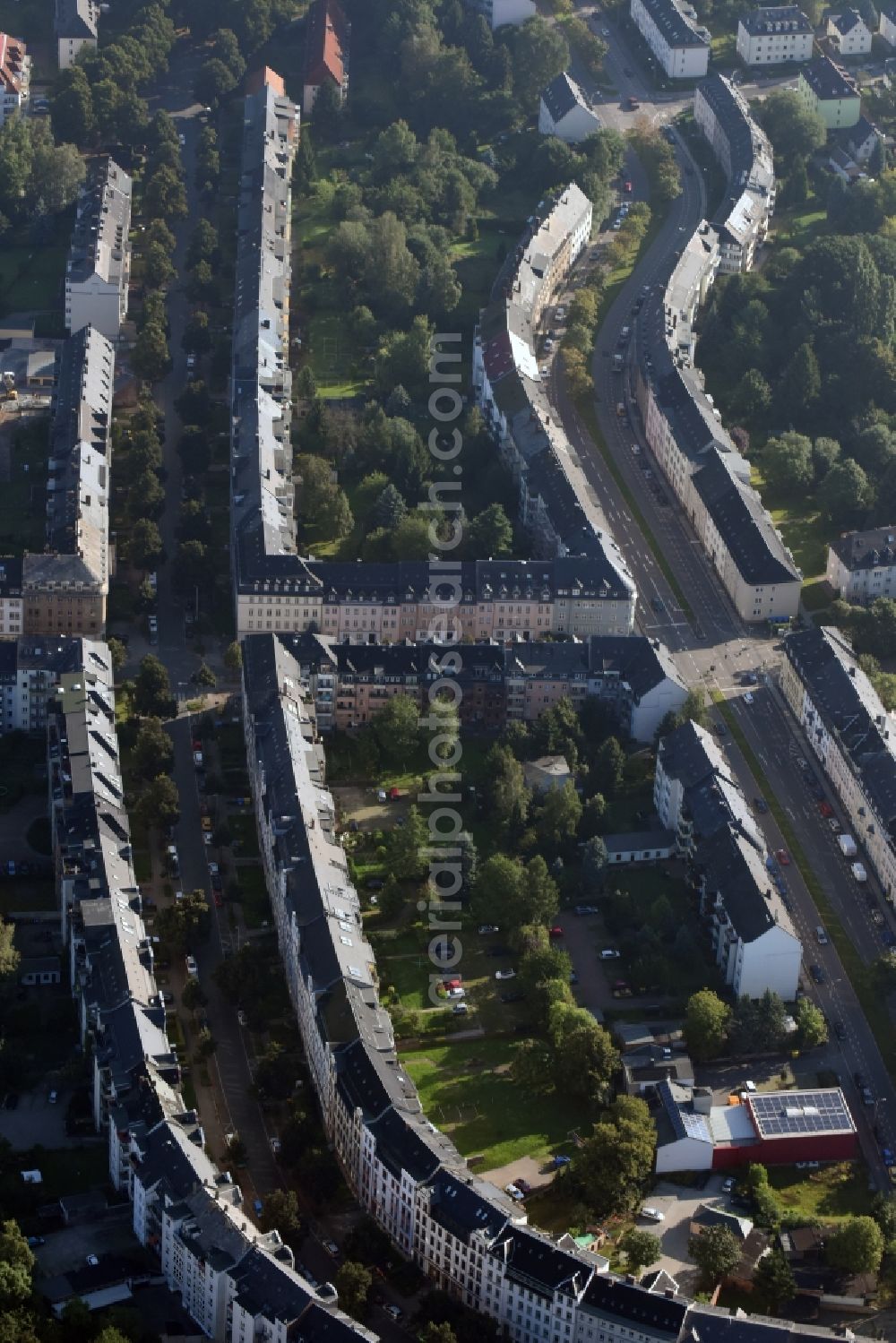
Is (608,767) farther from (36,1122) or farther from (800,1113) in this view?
(36,1122)

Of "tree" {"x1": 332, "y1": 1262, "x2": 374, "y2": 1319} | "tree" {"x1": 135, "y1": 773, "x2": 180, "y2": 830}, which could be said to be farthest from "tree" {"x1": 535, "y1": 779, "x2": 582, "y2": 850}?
"tree" {"x1": 332, "y1": 1262, "x2": 374, "y2": 1319}

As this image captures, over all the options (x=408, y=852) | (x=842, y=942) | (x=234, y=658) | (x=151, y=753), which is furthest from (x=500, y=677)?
(x=842, y=942)

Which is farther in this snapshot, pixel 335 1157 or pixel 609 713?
pixel 609 713

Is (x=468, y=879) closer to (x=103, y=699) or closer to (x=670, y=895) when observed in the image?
(x=670, y=895)

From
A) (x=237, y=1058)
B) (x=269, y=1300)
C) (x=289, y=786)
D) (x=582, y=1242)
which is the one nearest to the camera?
(x=269, y=1300)

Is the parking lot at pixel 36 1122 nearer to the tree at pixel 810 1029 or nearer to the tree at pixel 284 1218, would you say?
the tree at pixel 284 1218

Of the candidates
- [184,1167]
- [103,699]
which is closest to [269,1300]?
[184,1167]

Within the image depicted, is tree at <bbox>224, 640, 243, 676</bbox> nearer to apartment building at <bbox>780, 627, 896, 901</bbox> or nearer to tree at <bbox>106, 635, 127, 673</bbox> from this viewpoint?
tree at <bbox>106, 635, 127, 673</bbox>
